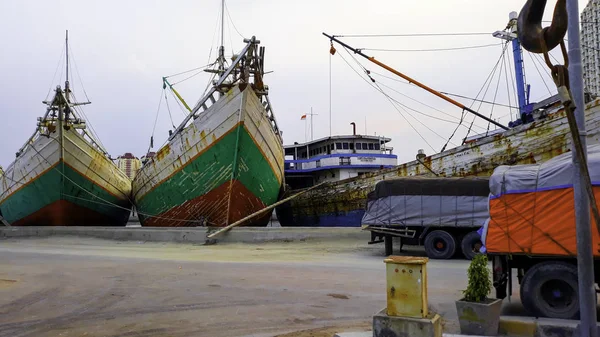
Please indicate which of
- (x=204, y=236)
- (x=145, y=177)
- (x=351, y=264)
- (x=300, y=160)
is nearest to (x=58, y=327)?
(x=351, y=264)

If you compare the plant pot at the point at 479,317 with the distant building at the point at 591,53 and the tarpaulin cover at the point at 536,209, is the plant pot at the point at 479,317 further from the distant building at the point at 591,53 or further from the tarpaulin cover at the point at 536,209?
the distant building at the point at 591,53

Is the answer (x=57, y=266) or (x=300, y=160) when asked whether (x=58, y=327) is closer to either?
(x=57, y=266)

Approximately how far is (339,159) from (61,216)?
642 inches

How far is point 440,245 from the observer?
1198 cm

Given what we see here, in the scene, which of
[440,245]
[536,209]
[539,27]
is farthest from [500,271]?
[440,245]

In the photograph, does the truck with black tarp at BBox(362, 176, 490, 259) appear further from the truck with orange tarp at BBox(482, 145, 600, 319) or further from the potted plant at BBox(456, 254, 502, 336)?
the potted plant at BBox(456, 254, 502, 336)

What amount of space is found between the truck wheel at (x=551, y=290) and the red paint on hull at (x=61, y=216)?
23.2m

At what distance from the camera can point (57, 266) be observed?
10969 mm

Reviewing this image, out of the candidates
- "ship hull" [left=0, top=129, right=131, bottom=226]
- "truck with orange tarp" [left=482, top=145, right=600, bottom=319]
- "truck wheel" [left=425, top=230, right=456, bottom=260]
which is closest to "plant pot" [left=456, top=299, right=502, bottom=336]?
"truck with orange tarp" [left=482, top=145, right=600, bottom=319]

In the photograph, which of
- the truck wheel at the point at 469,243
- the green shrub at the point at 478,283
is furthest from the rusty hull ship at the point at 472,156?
the green shrub at the point at 478,283

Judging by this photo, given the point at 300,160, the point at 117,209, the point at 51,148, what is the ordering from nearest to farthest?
1. the point at 51,148
2. the point at 117,209
3. the point at 300,160

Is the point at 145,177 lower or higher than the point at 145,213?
higher

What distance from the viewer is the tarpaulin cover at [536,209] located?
5.40 metres

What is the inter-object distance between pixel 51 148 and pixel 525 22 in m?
23.6
